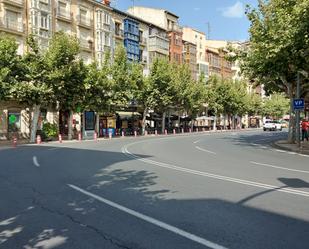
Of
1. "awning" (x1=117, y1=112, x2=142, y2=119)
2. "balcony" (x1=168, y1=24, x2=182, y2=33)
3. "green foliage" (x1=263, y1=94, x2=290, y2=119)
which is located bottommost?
"awning" (x1=117, y1=112, x2=142, y2=119)

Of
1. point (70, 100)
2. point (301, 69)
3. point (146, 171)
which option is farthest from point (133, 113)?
point (146, 171)

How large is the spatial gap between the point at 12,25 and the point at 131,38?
70.9 feet

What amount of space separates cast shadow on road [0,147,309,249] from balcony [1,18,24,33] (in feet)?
104

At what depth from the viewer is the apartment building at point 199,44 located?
270 ft

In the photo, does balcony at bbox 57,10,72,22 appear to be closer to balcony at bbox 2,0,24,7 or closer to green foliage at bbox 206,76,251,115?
balcony at bbox 2,0,24,7

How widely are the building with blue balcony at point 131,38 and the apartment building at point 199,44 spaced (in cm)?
2394

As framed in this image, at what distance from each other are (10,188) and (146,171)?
14.3 ft

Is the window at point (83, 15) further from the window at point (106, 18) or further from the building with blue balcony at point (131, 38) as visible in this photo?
the building with blue balcony at point (131, 38)

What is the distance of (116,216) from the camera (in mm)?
6660

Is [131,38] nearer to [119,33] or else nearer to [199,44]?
[119,33]

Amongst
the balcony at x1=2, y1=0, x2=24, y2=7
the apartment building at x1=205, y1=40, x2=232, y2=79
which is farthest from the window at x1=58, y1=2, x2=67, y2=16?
the apartment building at x1=205, y1=40, x2=232, y2=79

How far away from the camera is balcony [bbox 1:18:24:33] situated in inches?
1517

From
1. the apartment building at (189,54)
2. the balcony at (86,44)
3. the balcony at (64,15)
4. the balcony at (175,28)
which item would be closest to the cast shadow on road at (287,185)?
the balcony at (64,15)

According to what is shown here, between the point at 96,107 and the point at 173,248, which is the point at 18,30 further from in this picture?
the point at 173,248
